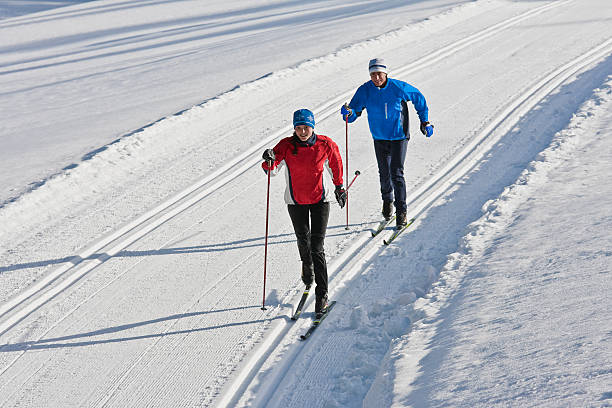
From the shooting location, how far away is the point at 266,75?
A: 1441cm

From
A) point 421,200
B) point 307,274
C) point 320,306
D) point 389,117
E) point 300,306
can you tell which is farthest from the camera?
point 421,200

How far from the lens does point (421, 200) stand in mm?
8148

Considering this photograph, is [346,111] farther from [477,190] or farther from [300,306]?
[300,306]

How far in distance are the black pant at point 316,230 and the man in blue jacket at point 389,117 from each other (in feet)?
6.23

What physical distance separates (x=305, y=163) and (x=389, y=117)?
2.10 meters

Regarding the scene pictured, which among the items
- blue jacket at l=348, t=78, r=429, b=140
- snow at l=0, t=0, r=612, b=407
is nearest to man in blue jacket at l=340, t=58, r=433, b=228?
blue jacket at l=348, t=78, r=429, b=140

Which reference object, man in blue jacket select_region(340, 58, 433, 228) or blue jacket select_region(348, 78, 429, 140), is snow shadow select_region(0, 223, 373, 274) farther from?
blue jacket select_region(348, 78, 429, 140)

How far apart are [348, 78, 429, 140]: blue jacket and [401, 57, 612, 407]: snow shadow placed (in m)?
1.24

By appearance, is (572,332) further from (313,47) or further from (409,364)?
(313,47)

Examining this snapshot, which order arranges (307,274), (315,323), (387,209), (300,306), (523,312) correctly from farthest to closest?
1. (387,209)
2. (307,274)
3. (300,306)
4. (315,323)
5. (523,312)

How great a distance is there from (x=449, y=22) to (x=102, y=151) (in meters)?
14.2

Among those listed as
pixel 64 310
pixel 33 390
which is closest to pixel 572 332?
pixel 33 390

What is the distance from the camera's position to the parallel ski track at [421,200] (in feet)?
15.9

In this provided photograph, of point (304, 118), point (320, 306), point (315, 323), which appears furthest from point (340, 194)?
point (315, 323)
